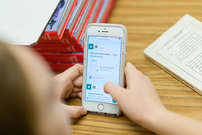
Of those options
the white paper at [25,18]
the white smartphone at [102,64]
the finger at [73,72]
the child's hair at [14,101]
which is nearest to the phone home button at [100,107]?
the white smartphone at [102,64]

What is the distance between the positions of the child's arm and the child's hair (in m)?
0.28

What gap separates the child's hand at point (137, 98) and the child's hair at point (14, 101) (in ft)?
0.92

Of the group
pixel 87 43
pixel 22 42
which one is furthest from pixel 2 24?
pixel 87 43

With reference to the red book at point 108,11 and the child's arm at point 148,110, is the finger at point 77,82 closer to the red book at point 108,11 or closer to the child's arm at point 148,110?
the child's arm at point 148,110

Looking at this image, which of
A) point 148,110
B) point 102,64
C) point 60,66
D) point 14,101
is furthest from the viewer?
point 60,66

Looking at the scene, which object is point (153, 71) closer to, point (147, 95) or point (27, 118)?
point (147, 95)

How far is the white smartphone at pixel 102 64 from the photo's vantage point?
601mm

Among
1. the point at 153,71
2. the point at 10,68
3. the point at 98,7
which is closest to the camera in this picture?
the point at 10,68

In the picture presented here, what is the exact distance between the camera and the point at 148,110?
513mm

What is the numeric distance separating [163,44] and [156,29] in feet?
0.29

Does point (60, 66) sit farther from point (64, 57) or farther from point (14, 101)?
point (14, 101)

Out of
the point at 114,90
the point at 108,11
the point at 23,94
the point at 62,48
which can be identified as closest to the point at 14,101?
the point at 23,94

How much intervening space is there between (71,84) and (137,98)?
20 centimetres

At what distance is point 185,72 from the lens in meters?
0.61
